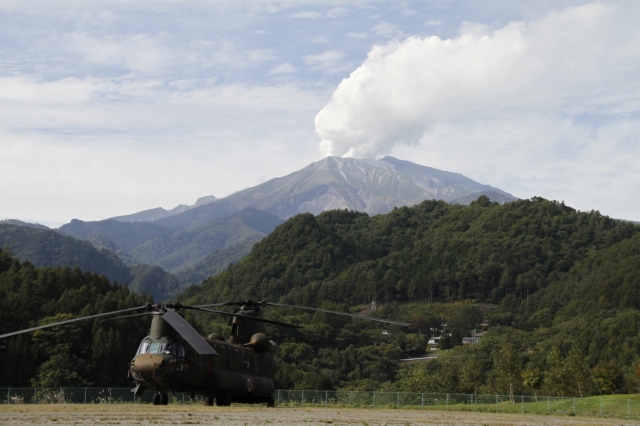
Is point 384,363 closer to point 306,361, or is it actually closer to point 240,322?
point 306,361

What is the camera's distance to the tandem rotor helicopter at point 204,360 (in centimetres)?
3456

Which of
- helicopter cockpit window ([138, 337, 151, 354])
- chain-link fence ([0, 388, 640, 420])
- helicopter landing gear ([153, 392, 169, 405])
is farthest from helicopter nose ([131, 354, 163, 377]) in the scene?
chain-link fence ([0, 388, 640, 420])

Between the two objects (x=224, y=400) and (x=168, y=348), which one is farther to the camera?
(x=224, y=400)

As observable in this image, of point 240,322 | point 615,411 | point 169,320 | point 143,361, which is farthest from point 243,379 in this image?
point 615,411

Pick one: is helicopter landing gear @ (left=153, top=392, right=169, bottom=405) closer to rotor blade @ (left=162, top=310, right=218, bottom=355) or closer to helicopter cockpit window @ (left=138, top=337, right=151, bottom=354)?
helicopter cockpit window @ (left=138, top=337, right=151, bottom=354)

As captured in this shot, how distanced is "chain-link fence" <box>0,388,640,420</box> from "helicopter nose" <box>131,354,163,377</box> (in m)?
24.6

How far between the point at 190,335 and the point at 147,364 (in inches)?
257

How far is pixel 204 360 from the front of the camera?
36.5 metres

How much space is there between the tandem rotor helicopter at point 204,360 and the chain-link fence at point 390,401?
16.7m

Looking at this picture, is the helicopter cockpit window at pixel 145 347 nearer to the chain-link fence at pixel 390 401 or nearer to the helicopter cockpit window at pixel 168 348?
the helicopter cockpit window at pixel 168 348

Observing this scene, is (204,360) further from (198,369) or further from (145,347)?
(145,347)

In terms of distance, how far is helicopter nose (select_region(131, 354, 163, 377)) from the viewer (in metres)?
34.5

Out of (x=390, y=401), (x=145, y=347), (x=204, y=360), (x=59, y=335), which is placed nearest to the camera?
(x=145, y=347)

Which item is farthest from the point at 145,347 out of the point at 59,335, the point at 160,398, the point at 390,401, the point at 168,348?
the point at 59,335
